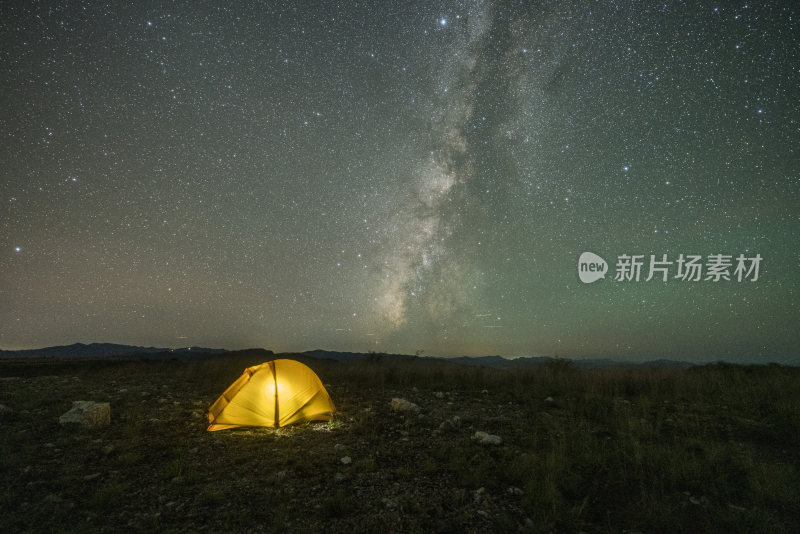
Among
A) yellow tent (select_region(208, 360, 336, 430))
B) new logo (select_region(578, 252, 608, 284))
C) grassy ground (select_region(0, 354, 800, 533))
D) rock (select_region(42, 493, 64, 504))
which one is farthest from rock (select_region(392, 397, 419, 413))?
new logo (select_region(578, 252, 608, 284))

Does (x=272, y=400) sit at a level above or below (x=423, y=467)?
above

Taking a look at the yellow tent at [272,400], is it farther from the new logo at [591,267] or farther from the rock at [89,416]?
the new logo at [591,267]

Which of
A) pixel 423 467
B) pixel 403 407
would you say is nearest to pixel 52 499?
pixel 423 467

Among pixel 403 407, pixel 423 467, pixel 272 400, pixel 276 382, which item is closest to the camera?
pixel 423 467

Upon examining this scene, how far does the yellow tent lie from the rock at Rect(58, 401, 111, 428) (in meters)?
1.99

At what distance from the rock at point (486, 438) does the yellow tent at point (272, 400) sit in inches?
135

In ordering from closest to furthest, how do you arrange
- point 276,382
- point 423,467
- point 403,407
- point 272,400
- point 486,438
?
point 423,467 < point 486,438 < point 272,400 < point 276,382 < point 403,407

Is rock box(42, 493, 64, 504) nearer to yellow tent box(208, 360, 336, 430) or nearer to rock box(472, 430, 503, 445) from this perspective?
yellow tent box(208, 360, 336, 430)

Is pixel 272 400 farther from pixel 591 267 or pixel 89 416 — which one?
pixel 591 267

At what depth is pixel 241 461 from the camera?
5.70m

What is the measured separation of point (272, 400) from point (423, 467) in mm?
3879

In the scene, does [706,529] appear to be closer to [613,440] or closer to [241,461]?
[613,440]

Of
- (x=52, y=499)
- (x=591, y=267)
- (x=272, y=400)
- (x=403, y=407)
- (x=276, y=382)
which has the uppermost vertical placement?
(x=591, y=267)

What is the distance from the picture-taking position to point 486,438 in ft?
20.7
